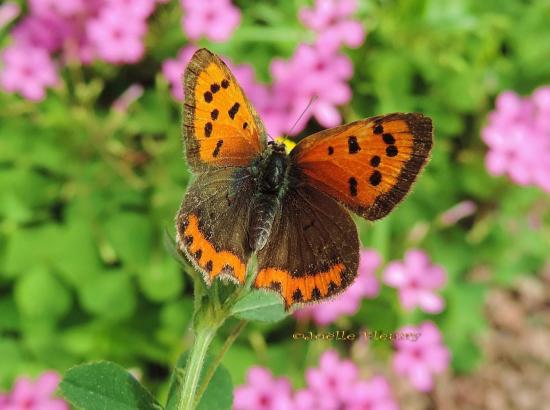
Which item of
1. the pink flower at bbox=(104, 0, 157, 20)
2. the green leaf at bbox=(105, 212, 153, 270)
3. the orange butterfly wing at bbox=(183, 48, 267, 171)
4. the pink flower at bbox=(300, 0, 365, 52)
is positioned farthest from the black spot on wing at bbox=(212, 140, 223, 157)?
the pink flower at bbox=(104, 0, 157, 20)

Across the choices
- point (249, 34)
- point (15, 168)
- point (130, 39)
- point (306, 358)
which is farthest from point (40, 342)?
point (249, 34)

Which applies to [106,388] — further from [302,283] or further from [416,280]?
[416,280]

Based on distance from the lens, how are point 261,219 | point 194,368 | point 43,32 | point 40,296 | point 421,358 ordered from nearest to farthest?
point 194,368 < point 261,219 < point 40,296 < point 421,358 < point 43,32

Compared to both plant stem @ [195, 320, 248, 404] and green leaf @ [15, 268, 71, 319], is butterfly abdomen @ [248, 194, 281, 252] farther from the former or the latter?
green leaf @ [15, 268, 71, 319]

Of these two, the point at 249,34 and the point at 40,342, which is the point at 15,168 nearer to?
the point at 40,342

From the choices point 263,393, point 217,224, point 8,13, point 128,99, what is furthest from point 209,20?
point 217,224

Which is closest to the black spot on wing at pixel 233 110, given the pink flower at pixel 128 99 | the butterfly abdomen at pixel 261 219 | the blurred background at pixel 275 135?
the butterfly abdomen at pixel 261 219

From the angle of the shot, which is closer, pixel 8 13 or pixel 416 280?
pixel 416 280
